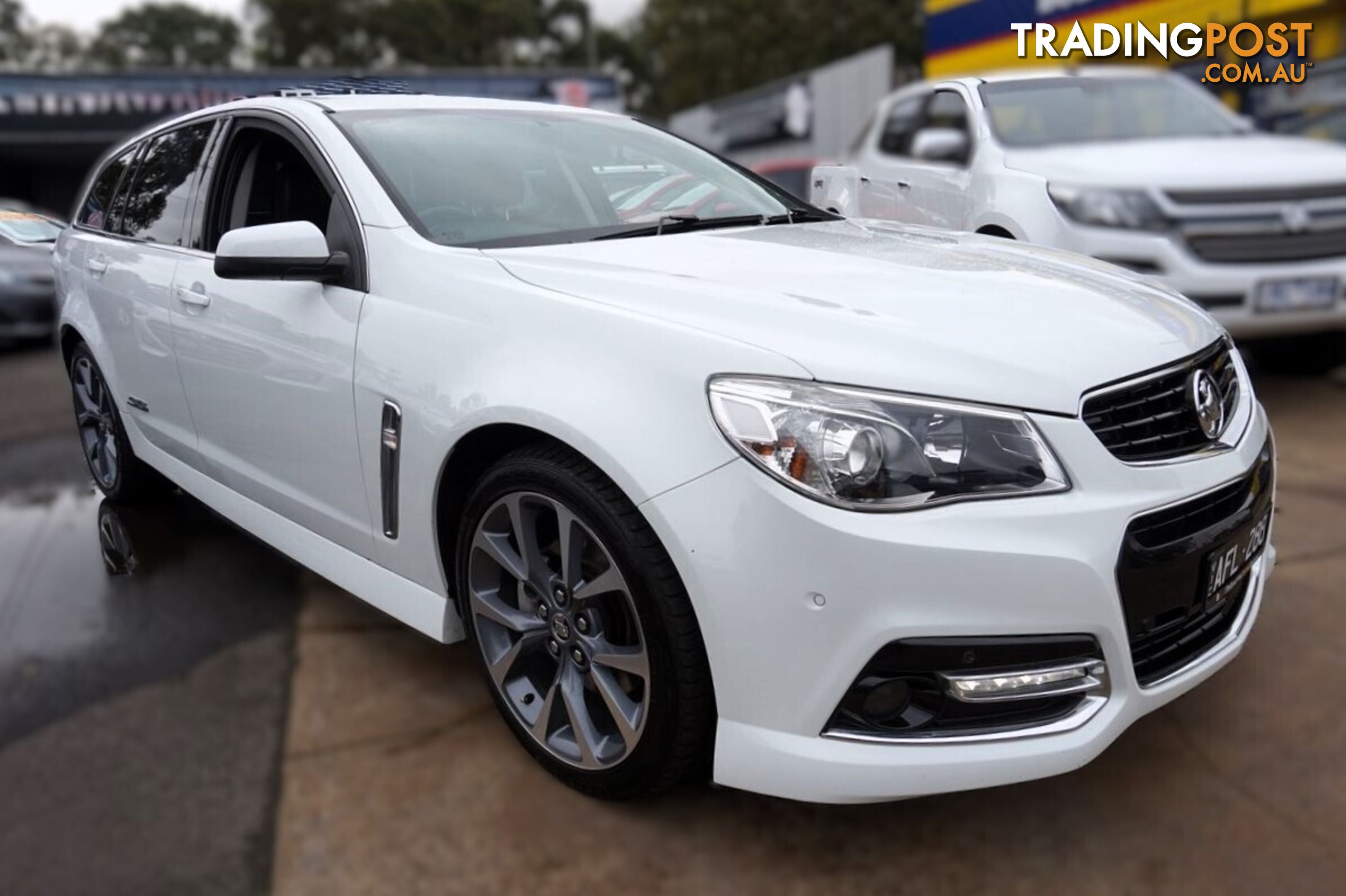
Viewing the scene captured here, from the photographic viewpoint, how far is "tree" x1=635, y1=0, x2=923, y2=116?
37094 mm

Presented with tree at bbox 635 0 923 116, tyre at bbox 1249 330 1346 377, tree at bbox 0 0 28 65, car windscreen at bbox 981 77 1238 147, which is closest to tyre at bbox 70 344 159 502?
car windscreen at bbox 981 77 1238 147

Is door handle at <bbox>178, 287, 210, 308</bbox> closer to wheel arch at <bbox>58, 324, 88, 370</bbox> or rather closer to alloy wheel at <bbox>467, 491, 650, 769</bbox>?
wheel arch at <bbox>58, 324, 88, 370</bbox>

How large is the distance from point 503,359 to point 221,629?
1607 millimetres

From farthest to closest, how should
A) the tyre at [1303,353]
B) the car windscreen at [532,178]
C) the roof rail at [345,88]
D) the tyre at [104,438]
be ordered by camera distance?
the tyre at [1303,353] < the tyre at [104,438] < the roof rail at [345,88] < the car windscreen at [532,178]

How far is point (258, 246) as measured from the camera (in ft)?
7.80

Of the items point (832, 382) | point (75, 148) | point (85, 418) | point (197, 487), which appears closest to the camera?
point (832, 382)

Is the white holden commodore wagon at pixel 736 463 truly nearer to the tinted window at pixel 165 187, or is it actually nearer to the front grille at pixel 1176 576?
the front grille at pixel 1176 576

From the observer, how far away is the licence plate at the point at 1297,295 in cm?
471

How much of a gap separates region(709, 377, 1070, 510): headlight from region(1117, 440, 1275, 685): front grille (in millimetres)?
193

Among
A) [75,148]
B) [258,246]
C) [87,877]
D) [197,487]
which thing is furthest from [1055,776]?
[75,148]

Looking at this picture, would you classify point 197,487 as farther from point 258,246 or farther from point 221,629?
point 258,246

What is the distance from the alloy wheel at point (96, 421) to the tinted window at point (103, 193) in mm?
532

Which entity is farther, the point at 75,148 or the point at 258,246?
the point at 75,148

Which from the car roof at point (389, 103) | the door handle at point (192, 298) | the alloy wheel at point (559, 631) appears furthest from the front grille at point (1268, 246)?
the door handle at point (192, 298)
